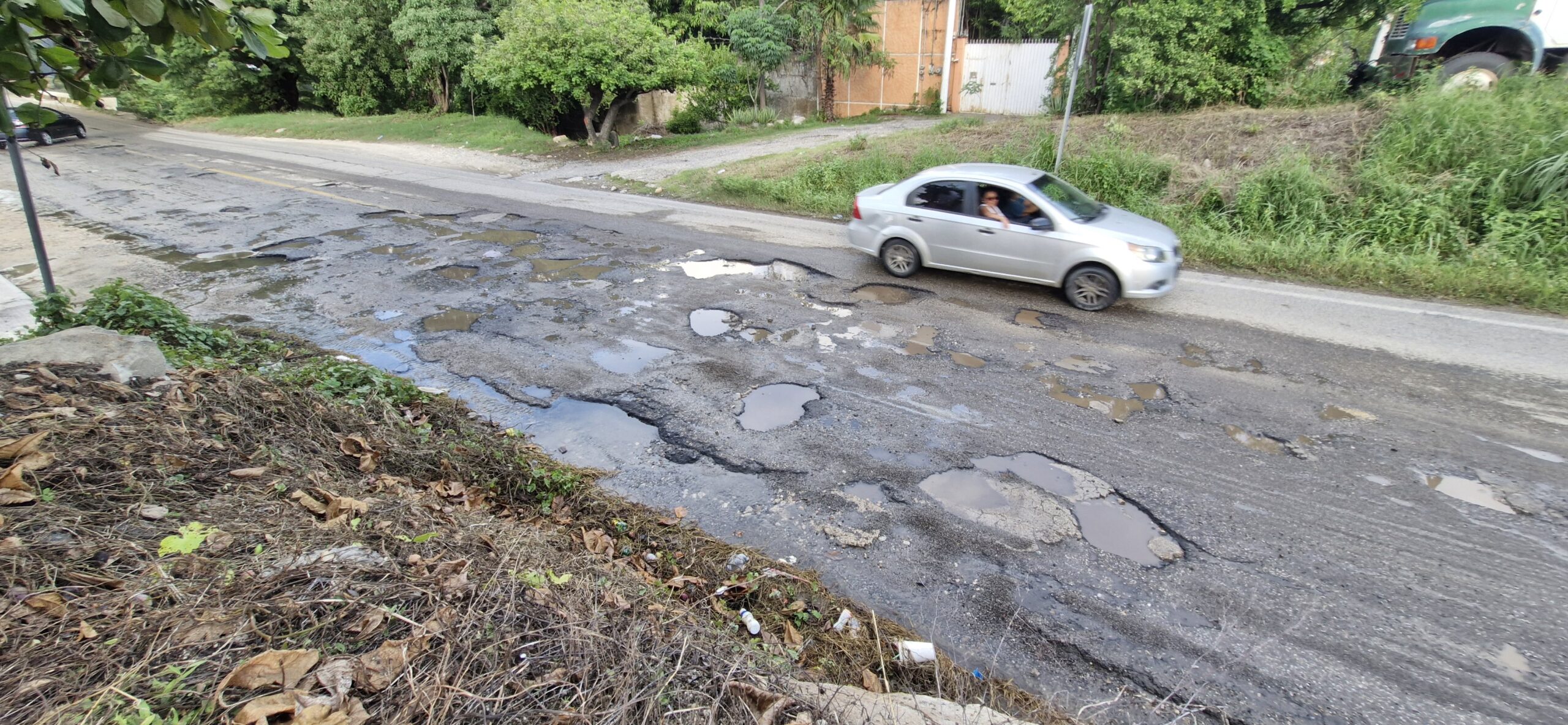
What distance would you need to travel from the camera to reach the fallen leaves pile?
2.35 m

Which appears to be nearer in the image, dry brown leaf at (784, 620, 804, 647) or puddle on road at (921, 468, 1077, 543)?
dry brown leaf at (784, 620, 804, 647)

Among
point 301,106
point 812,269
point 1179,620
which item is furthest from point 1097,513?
point 301,106

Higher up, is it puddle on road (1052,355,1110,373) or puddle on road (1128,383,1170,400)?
puddle on road (1052,355,1110,373)

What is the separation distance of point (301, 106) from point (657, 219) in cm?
3470

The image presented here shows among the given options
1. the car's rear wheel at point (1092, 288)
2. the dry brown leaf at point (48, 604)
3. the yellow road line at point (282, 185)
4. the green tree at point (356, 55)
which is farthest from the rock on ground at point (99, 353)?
the green tree at point (356, 55)

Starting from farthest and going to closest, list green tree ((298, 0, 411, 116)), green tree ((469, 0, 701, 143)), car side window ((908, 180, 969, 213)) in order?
1. green tree ((298, 0, 411, 116))
2. green tree ((469, 0, 701, 143))
3. car side window ((908, 180, 969, 213))

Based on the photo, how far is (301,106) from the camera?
1483 inches

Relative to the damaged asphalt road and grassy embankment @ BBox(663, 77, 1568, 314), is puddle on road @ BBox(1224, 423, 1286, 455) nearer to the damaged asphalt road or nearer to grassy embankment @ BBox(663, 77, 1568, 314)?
the damaged asphalt road

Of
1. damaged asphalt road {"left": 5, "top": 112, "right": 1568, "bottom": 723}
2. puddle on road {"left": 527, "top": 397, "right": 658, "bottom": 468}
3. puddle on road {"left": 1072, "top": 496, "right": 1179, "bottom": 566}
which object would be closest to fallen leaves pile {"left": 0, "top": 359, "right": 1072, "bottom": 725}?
damaged asphalt road {"left": 5, "top": 112, "right": 1568, "bottom": 723}

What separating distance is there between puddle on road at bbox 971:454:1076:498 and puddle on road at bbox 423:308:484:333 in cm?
585

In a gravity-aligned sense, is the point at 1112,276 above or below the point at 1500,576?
above

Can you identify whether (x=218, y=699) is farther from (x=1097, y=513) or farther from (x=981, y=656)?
(x=1097, y=513)

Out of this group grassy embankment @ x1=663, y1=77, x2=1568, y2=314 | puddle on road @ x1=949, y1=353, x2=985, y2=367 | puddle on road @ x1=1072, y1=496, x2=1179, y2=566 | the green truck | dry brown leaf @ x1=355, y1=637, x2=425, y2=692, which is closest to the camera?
dry brown leaf @ x1=355, y1=637, x2=425, y2=692

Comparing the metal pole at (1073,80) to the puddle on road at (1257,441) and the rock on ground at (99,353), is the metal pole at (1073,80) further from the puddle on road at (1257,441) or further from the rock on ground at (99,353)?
the rock on ground at (99,353)
